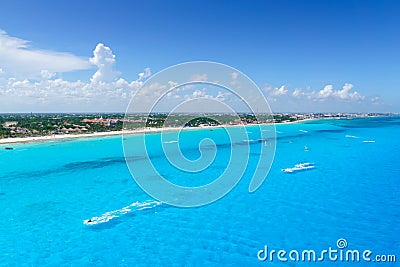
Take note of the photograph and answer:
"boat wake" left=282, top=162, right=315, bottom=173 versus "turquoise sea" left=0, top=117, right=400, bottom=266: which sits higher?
"boat wake" left=282, top=162, right=315, bottom=173

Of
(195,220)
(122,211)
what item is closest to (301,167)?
(195,220)

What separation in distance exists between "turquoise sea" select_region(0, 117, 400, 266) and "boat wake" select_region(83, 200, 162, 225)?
0.08 meters

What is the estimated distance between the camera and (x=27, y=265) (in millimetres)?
15211

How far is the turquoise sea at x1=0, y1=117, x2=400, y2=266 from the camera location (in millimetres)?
16078

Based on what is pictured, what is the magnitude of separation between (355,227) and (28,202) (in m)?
26.6

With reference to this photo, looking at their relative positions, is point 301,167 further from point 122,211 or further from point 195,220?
point 122,211

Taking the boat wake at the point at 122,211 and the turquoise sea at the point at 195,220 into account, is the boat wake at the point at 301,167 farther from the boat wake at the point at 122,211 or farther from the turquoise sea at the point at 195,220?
the boat wake at the point at 122,211

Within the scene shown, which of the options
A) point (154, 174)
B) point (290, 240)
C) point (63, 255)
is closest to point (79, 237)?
point (63, 255)

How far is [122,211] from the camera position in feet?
72.6

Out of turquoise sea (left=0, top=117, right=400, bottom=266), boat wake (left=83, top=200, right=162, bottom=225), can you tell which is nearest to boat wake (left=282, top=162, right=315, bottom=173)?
turquoise sea (left=0, top=117, right=400, bottom=266)

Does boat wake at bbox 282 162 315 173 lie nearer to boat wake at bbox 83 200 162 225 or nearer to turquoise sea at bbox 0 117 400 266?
turquoise sea at bbox 0 117 400 266

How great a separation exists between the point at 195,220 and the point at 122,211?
598 cm

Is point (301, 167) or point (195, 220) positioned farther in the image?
point (301, 167)

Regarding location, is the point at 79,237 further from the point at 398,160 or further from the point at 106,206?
the point at 398,160
